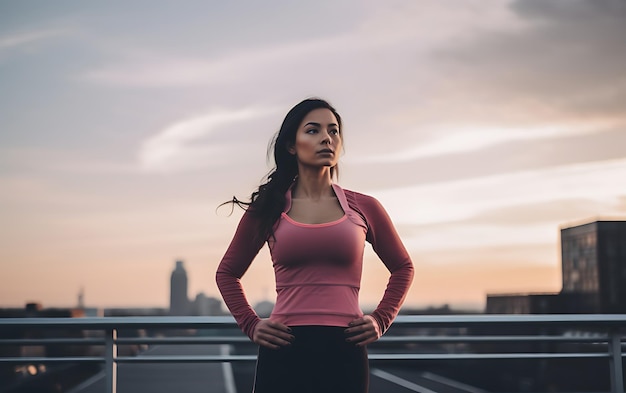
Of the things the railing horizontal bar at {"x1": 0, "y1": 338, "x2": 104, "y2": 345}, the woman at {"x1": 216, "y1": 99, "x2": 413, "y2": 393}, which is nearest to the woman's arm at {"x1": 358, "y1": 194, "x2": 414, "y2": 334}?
the woman at {"x1": 216, "y1": 99, "x2": 413, "y2": 393}

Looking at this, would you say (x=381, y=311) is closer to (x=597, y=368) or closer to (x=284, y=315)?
(x=284, y=315)

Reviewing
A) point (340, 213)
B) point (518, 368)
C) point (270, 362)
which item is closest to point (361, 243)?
point (340, 213)

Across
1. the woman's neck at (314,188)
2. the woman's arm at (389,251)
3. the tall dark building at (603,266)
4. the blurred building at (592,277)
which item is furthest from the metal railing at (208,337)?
the tall dark building at (603,266)

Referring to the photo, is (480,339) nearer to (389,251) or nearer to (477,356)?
(477,356)

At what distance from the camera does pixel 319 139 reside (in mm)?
2193

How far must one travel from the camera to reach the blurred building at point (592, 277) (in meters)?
89.2

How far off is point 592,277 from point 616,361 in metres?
92.4

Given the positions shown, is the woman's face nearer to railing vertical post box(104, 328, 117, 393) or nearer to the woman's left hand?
the woman's left hand

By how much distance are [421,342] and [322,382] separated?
2234 mm

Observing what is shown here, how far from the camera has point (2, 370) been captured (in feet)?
14.1

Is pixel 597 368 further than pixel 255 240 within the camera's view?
Yes

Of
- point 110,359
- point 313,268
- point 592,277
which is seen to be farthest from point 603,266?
point 313,268

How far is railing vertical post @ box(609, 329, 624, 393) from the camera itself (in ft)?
14.6

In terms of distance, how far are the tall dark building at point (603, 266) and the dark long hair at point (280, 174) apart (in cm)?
9100
